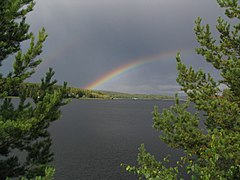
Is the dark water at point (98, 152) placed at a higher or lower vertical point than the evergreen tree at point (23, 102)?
lower

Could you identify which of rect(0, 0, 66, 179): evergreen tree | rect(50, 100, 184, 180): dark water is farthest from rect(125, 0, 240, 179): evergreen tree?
rect(50, 100, 184, 180): dark water

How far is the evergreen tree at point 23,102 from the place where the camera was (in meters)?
10.9

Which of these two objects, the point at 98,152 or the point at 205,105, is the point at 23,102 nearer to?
the point at 205,105

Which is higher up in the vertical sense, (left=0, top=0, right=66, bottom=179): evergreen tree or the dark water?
(left=0, top=0, right=66, bottom=179): evergreen tree

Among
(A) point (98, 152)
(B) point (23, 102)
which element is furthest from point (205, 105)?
(A) point (98, 152)

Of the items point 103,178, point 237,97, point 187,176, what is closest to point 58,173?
point 103,178

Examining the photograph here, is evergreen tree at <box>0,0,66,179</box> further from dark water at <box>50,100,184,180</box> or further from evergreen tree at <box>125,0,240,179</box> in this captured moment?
dark water at <box>50,100,184,180</box>

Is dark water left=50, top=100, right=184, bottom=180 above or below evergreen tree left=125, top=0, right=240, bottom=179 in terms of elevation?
below

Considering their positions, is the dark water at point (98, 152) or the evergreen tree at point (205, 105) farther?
the dark water at point (98, 152)

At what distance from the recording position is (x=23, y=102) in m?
12.1

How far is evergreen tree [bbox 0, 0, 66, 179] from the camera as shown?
35.8 feet

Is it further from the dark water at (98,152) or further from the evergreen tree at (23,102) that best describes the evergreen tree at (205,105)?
the dark water at (98,152)

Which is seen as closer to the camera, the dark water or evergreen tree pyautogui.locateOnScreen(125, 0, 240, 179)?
evergreen tree pyautogui.locateOnScreen(125, 0, 240, 179)

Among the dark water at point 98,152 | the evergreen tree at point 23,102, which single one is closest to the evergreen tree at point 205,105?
the evergreen tree at point 23,102
